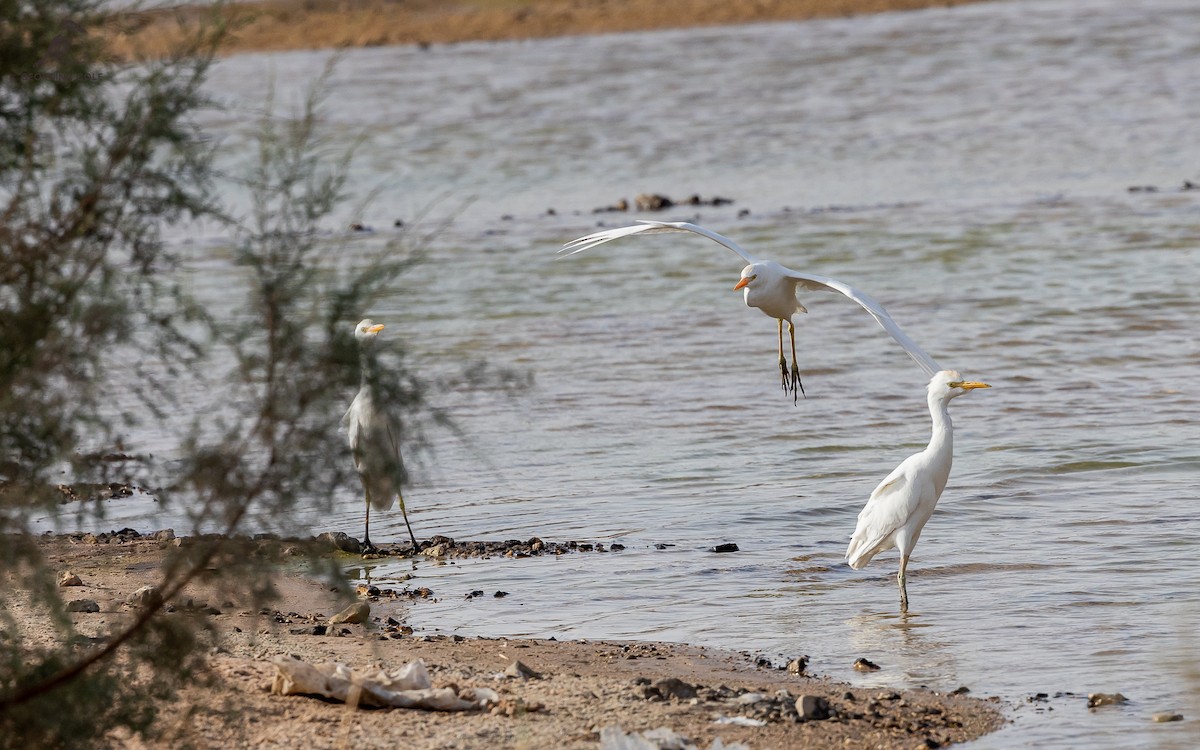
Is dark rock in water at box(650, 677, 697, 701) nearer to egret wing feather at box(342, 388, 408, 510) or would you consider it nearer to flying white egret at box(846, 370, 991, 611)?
egret wing feather at box(342, 388, 408, 510)

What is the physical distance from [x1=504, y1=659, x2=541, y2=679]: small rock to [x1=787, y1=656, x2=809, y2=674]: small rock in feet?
3.42

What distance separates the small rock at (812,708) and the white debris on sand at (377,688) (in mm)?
1039

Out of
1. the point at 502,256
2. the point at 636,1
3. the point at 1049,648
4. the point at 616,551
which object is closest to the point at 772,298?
the point at 616,551

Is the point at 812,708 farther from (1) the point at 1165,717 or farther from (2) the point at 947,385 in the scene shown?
(2) the point at 947,385

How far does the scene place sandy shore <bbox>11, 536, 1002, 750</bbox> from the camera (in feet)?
16.2

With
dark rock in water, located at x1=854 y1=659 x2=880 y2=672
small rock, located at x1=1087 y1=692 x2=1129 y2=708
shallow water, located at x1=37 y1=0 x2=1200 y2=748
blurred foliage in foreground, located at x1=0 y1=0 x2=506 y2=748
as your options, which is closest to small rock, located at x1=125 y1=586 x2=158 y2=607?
shallow water, located at x1=37 y1=0 x2=1200 y2=748

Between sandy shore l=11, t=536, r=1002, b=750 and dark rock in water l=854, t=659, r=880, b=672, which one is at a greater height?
sandy shore l=11, t=536, r=1002, b=750

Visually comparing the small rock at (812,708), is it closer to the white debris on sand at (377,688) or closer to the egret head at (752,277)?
the white debris on sand at (377,688)

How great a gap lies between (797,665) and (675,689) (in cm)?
84

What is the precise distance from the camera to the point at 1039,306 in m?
14.3

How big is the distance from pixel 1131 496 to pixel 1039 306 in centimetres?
586

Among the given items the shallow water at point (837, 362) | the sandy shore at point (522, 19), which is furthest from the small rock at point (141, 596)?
the sandy shore at point (522, 19)

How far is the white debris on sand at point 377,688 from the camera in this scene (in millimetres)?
5215

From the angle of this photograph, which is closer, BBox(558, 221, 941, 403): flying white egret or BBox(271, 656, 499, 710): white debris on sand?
BBox(271, 656, 499, 710): white debris on sand
